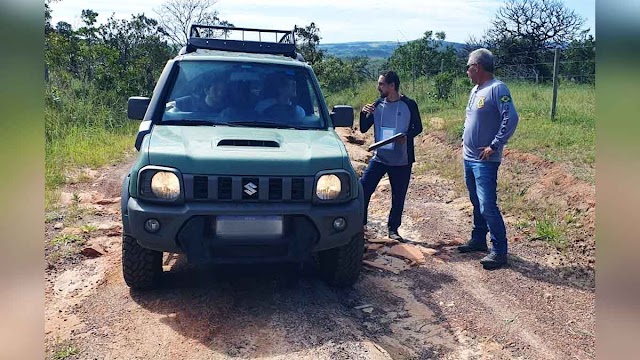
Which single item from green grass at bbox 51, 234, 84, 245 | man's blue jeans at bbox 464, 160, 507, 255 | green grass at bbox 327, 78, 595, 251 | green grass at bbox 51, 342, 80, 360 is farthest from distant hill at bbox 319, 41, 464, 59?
green grass at bbox 51, 342, 80, 360

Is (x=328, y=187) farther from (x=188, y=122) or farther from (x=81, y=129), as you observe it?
(x=81, y=129)

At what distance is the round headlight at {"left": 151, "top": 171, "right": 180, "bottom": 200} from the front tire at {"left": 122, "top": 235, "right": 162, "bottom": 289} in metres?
0.57

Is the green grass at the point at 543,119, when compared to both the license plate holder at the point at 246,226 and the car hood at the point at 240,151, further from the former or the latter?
the license plate holder at the point at 246,226

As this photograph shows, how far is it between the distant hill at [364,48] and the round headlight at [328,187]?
23388 mm

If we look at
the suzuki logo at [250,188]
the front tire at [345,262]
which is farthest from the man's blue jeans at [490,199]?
the suzuki logo at [250,188]

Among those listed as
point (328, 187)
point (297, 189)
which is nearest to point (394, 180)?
point (328, 187)

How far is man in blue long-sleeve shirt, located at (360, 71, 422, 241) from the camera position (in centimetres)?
543

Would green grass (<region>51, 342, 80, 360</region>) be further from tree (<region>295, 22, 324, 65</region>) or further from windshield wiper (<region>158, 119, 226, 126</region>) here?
tree (<region>295, 22, 324, 65</region>)

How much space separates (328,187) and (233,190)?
25.3 inches

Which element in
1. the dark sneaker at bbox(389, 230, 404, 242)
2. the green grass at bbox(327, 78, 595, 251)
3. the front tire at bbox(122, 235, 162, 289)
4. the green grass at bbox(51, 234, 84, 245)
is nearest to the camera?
the front tire at bbox(122, 235, 162, 289)

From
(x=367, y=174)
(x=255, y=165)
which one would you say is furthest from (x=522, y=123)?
(x=255, y=165)

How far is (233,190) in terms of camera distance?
3436 mm

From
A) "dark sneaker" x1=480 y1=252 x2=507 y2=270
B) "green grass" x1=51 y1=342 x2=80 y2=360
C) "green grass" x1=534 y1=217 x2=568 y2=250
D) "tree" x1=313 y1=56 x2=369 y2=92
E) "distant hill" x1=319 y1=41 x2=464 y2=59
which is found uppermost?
"distant hill" x1=319 y1=41 x2=464 y2=59

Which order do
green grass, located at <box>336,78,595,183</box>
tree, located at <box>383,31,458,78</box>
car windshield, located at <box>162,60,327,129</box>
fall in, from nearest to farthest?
1. car windshield, located at <box>162,60,327,129</box>
2. green grass, located at <box>336,78,595,183</box>
3. tree, located at <box>383,31,458,78</box>
